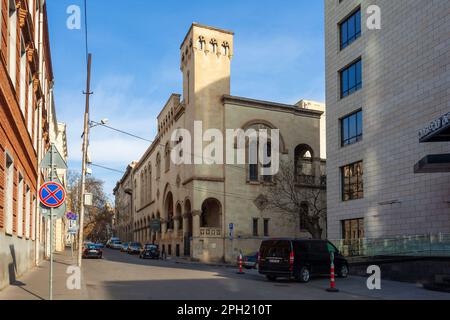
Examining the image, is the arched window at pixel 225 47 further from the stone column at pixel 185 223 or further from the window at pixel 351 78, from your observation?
the window at pixel 351 78

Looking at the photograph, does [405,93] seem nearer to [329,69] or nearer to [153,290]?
[329,69]

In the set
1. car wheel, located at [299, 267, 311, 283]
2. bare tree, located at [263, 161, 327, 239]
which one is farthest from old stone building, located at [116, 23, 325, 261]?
car wheel, located at [299, 267, 311, 283]

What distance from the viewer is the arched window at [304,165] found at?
52.1 metres

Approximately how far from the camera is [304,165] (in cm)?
5469

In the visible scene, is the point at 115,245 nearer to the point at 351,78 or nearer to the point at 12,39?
the point at 351,78

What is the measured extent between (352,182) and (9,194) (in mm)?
19988

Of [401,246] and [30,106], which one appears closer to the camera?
[30,106]

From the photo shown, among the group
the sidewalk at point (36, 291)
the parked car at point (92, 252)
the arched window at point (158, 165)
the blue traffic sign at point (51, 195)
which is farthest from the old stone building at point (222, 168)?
the blue traffic sign at point (51, 195)

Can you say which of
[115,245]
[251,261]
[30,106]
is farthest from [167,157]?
[30,106]

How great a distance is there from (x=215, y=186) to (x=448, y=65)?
28.4m

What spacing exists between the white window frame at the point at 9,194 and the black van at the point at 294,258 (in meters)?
9.90
